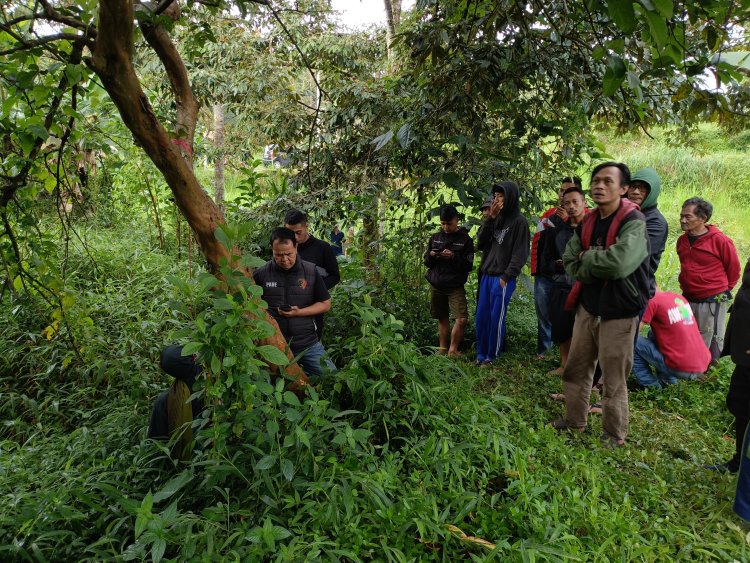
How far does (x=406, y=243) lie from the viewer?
5.15 m

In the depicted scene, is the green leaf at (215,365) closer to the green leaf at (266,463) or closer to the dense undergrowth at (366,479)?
the dense undergrowth at (366,479)

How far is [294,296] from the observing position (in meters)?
3.35

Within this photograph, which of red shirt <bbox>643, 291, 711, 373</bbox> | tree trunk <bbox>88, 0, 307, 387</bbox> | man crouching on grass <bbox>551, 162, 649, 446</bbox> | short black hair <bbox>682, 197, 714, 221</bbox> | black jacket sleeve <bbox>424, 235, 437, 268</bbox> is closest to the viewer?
tree trunk <bbox>88, 0, 307, 387</bbox>

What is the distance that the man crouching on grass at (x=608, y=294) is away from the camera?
2838 millimetres

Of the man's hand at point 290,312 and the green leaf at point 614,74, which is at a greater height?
the green leaf at point 614,74

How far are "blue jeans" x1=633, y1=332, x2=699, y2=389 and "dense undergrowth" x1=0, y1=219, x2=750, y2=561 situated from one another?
42 centimetres

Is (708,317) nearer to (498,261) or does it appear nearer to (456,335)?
(498,261)

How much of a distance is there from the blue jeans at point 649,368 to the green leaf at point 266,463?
3.49 metres

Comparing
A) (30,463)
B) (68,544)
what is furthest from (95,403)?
(68,544)

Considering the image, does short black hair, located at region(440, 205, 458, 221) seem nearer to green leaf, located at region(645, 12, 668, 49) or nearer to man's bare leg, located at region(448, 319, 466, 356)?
man's bare leg, located at region(448, 319, 466, 356)

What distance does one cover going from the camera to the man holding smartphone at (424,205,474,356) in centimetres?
464

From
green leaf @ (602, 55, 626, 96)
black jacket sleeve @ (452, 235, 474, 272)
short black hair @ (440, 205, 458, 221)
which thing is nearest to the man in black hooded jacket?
green leaf @ (602, 55, 626, 96)

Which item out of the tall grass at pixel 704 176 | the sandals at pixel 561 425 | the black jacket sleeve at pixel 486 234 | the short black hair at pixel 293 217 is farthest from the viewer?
the tall grass at pixel 704 176

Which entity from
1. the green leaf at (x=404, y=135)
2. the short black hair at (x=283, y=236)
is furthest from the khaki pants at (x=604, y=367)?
the short black hair at (x=283, y=236)
